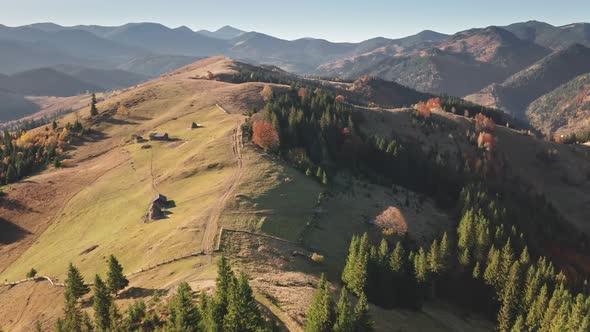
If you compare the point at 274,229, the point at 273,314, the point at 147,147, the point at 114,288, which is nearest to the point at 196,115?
the point at 147,147

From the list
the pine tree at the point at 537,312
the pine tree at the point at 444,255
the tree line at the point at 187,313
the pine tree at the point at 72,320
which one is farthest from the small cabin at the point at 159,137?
the pine tree at the point at 537,312

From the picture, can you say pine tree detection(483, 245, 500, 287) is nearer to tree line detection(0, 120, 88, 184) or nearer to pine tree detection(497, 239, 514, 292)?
pine tree detection(497, 239, 514, 292)

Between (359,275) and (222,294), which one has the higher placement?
(222,294)

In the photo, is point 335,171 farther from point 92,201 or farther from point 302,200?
point 92,201

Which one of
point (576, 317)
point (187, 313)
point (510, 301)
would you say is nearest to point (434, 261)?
point (510, 301)

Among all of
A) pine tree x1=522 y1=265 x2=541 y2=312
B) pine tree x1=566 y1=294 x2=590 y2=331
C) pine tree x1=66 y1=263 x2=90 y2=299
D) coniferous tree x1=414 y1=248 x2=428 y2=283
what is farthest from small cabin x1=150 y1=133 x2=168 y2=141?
pine tree x1=566 y1=294 x2=590 y2=331

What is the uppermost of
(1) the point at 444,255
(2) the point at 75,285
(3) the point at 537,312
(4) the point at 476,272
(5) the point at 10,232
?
(1) the point at 444,255

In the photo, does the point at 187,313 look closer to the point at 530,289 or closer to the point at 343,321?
the point at 343,321
